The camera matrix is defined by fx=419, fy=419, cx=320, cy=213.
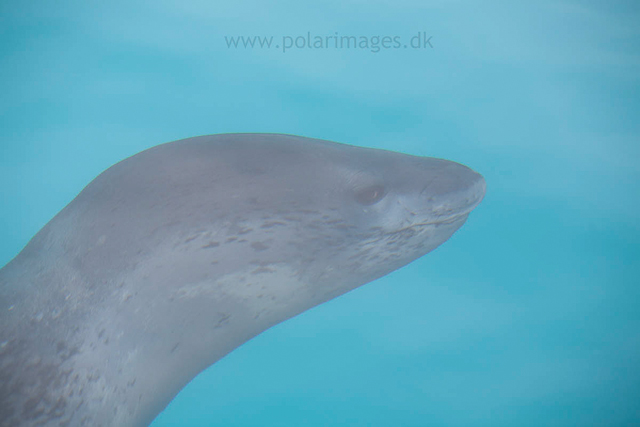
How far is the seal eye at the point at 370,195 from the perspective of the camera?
1.36 m

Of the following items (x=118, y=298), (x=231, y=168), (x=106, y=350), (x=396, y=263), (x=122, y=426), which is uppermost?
(x=231, y=168)

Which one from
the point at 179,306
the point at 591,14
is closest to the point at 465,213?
the point at 179,306

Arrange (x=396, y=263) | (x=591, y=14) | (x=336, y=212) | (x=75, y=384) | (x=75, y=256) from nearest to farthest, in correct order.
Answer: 1. (x=75, y=384)
2. (x=75, y=256)
3. (x=336, y=212)
4. (x=396, y=263)
5. (x=591, y=14)

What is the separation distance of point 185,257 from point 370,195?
1.98ft

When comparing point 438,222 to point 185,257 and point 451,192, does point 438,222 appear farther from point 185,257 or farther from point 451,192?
point 185,257

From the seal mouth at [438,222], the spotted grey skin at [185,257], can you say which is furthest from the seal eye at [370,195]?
the seal mouth at [438,222]

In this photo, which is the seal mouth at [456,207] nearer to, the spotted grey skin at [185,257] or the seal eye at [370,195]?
the spotted grey skin at [185,257]

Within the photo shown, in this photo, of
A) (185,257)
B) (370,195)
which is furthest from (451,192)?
(185,257)

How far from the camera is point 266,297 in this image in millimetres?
1367

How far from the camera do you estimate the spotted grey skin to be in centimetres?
107

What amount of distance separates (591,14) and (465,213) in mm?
4273

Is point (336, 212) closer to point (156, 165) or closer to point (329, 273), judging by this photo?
point (329, 273)

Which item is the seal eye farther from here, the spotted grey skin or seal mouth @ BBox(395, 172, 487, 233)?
seal mouth @ BBox(395, 172, 487, 233)

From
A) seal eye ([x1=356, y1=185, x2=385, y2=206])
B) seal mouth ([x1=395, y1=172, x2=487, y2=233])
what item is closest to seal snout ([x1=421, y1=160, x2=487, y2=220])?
seal mouth ([x1=395, y1=172, x2=487, y2=233])
